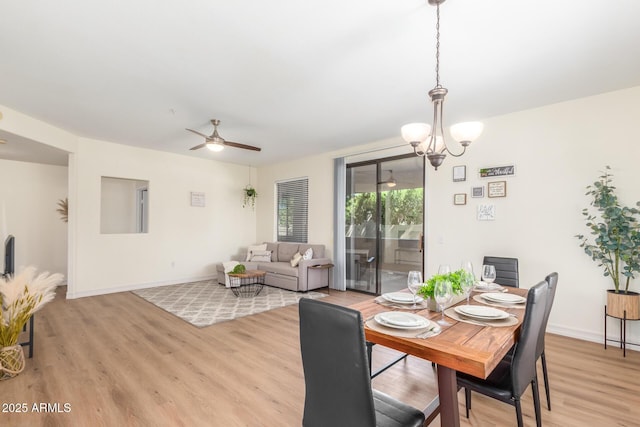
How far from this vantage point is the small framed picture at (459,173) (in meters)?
4.32

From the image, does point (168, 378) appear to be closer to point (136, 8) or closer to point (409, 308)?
point (409, 308)

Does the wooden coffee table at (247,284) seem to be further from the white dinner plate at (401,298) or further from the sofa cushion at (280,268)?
the white dinner plate at (401,298)

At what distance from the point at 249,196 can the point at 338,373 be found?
6920 mm

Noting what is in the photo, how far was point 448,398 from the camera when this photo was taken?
1419mm

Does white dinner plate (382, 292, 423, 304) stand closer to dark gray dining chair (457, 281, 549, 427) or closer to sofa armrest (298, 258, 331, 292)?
dark gray dining chair (457, 281, 549, 427)

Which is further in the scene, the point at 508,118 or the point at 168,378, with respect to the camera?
the point at 508,118

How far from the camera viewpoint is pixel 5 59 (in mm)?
2707

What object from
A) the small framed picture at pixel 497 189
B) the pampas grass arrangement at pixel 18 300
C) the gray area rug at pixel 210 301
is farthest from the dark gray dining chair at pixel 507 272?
the pampas grass arrangement at pixel 18 300

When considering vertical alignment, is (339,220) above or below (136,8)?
below

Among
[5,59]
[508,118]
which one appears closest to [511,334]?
[508,118]

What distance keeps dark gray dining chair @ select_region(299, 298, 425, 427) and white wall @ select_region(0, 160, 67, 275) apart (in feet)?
23.8

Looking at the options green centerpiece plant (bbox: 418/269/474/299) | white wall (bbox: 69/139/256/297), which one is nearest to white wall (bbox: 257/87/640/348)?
green centerpiece plant (bbox: 418/269/474/299)

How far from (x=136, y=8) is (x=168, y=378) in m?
2.83

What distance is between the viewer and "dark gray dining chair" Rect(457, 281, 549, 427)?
5.16 ft
